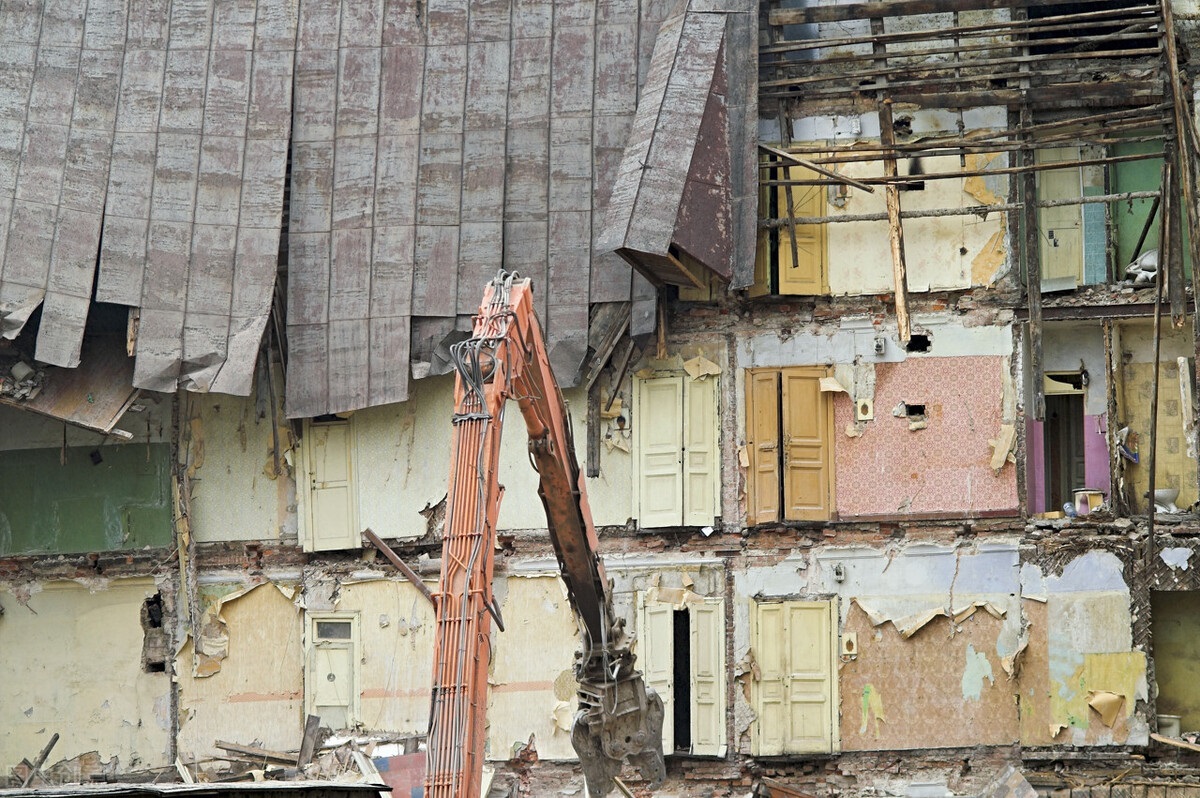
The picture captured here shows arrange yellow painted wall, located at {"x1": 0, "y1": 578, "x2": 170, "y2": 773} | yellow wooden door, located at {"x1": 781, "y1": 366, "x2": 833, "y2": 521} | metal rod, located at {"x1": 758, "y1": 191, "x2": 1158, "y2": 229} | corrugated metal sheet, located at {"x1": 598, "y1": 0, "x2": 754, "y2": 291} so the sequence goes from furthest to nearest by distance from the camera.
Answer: yellow painted wall, located at {"x1": 0, "y1": 578, "x2": 170, "y2": 773}, yellow wooden door, located at {"x1": 781, "y1": 366, "x2": 833, "y2": 521}, metal rod, located at {"x1": 758, "y1": 191, "x2": 1158, "y2": 229}, corrugated metal sheet, located at {"x1": 598, "y1": 0, "x2": 754, "y2": 291}

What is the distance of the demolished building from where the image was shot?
17.3 meters

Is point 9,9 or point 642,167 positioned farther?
point 9,9

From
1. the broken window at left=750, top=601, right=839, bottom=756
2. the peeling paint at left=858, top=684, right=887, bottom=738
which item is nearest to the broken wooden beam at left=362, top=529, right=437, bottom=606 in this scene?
the broken window at left=750, top=601, right=839, bottom=756

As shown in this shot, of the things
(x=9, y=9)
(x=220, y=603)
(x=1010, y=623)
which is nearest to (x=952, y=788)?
(x=1010, y=623)

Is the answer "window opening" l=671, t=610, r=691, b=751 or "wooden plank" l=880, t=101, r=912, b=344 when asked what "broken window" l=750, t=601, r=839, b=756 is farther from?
"wooden plank" l=880, t=101, r=912, b=344

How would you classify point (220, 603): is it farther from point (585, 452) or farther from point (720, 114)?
point (720, 114)

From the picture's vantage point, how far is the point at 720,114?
17391 mm

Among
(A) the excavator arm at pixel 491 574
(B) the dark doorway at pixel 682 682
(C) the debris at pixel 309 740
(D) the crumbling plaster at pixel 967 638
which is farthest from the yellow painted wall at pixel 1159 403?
(C) the debris at pixel 309 740

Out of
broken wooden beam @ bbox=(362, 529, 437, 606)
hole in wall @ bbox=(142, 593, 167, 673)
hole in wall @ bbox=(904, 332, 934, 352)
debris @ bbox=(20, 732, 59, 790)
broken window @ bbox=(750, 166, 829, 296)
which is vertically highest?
broken window @ bbox=(750, 166, 829, 296)

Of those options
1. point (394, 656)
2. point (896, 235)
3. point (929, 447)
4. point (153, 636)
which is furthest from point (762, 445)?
point (153, 636)

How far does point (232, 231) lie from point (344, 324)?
143 cm

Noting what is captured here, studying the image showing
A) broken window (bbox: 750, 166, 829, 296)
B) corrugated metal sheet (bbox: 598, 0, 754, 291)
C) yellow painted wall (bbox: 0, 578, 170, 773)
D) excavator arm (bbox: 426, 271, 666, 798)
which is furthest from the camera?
yellow painted wall (bbox: 0, 578, 170, 773)

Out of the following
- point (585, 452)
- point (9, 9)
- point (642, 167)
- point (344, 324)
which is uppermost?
point (9, 9)

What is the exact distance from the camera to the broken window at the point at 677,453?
1797cm
